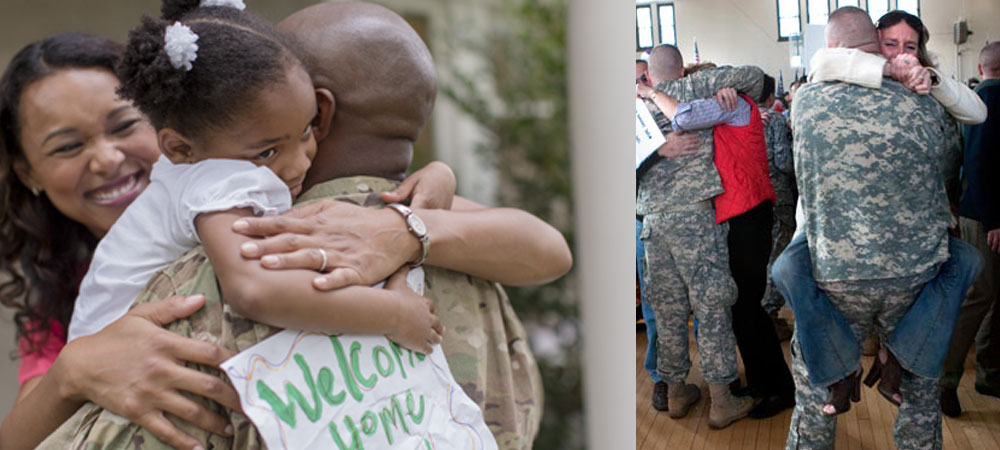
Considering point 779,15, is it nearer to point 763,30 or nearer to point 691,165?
point 763,30

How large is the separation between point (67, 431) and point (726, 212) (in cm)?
151

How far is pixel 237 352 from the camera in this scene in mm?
1007

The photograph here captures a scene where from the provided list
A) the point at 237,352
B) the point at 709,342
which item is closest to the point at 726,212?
the point at 709,342

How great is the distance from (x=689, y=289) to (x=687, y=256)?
94 millimetres

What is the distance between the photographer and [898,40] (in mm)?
1825

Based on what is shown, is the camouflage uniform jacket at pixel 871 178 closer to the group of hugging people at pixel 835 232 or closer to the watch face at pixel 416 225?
the group of hugging people at pixel 835 232

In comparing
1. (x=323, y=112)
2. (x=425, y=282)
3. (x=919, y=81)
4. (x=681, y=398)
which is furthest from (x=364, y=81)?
(x=681, y=398)

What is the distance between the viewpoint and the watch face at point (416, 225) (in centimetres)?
107

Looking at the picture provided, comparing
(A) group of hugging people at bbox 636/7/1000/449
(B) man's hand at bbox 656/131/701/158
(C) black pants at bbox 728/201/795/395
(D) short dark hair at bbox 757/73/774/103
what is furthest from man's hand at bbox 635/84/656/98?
(C) black pants at bbox 728/201/795/395

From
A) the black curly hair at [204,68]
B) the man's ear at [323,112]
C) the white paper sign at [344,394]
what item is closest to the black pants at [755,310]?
the white paper sign at [344,394]

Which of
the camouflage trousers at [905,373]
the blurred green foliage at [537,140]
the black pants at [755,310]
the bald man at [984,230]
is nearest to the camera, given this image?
the blurred green foliage at [537,140]

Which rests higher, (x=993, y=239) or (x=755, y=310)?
(x=993, y=239)

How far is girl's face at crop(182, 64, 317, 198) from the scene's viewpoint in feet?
3.21

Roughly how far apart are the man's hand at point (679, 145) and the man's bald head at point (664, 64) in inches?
5.5
